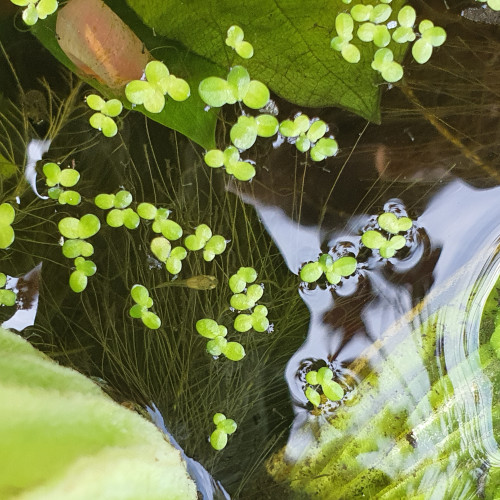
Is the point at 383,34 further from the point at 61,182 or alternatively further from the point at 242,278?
the point at 61,182

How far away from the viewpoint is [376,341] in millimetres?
1072

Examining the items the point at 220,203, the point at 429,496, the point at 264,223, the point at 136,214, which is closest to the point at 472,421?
the point at 429,496

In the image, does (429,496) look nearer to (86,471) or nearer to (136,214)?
(86,471)

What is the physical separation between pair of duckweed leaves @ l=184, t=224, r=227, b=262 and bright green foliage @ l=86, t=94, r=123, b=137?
29cm

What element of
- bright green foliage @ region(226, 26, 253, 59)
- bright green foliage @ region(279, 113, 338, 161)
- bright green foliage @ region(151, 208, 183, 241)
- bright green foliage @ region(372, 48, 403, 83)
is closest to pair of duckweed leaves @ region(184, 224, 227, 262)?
bright green foliage @ region(151, 208, 183, 241)

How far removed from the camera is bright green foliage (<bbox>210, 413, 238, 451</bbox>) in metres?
1.05

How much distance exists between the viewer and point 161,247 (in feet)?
3.44

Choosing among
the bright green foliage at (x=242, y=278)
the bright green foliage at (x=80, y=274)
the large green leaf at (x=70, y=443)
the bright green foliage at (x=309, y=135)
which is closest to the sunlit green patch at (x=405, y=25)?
the bright green foliage at (x=309, y=135)

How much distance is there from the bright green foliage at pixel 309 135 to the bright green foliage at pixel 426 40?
234 mm

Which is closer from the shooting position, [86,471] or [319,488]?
[86,471]

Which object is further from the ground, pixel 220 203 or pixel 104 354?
pixel 220 203

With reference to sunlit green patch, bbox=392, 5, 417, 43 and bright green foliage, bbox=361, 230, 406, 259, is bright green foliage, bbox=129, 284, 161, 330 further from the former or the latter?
sunlit green patch, bbox=392, 5, 417, 43

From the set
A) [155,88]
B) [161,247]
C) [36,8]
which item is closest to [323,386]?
[161,247]

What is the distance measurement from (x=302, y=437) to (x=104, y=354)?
18.9 inches
